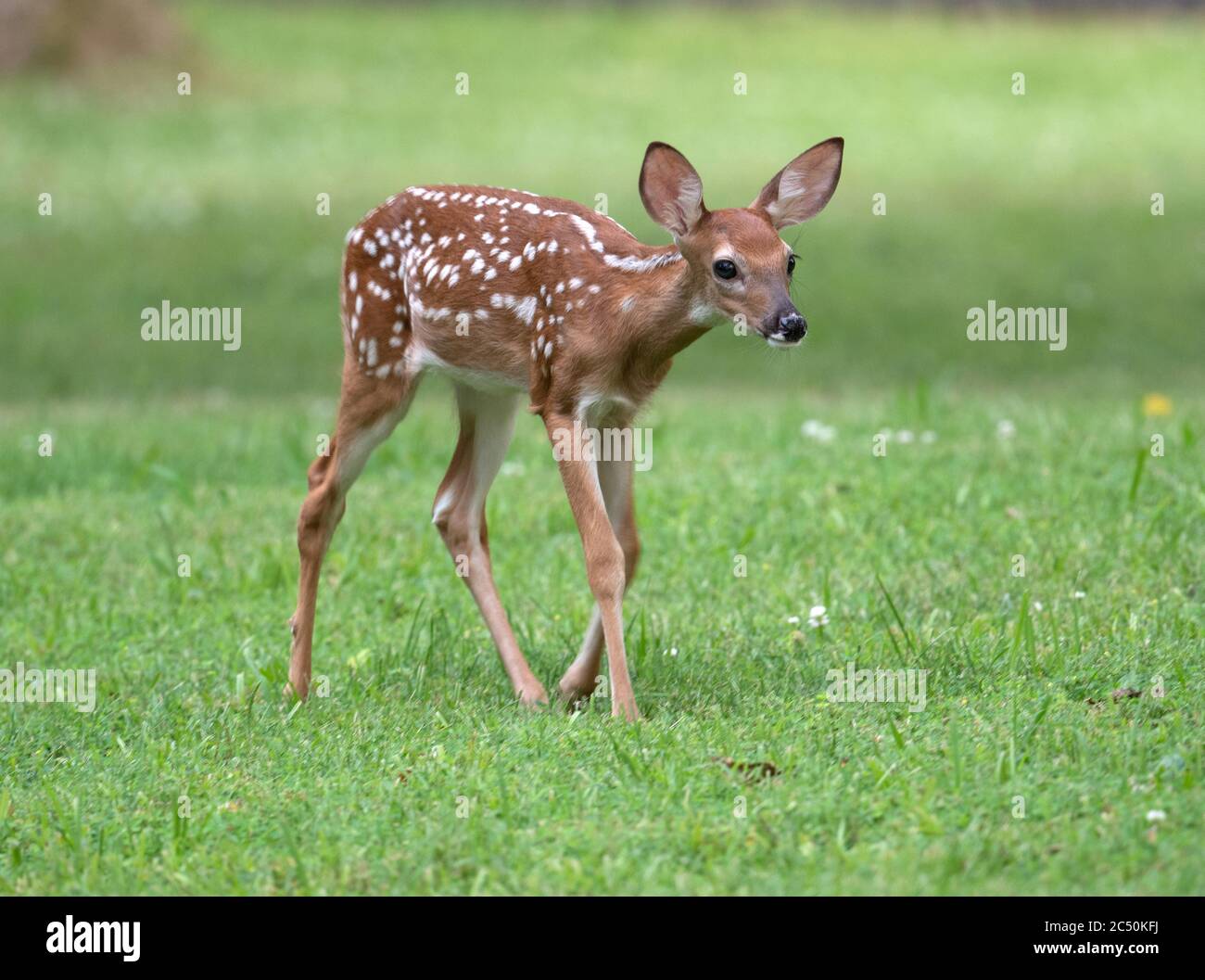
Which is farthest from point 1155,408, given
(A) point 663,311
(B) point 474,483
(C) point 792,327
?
(C) point 792,327

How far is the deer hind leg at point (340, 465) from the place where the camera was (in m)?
6.59

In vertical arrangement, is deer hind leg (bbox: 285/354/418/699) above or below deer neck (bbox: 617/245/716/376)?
below

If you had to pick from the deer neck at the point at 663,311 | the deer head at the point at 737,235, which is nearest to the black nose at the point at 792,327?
the deer head at the point at 737,235

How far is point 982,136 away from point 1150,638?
600 inches

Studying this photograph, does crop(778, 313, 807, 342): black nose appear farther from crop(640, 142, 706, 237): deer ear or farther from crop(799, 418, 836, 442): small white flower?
crop(799, 418, 836, 442): small white flower

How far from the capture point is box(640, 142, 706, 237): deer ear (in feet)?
18.7

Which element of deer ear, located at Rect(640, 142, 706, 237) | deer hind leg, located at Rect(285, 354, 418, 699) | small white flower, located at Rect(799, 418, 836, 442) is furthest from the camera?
small white flower, located at Rect(799, 418, 836, 442)

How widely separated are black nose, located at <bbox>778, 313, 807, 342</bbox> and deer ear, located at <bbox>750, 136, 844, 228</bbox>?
571mm

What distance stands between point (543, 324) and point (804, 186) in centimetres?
96

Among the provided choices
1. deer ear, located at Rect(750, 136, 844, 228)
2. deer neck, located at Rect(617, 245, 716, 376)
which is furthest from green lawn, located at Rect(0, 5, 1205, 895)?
deer ear, located at Rect(750, 136, 844, 228)

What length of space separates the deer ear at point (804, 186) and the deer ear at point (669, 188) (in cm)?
25

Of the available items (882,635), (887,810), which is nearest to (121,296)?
(882,635)

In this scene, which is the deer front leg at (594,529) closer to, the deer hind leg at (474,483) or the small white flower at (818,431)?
the deer hind leg at (474,483)

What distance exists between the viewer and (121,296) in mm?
16078
